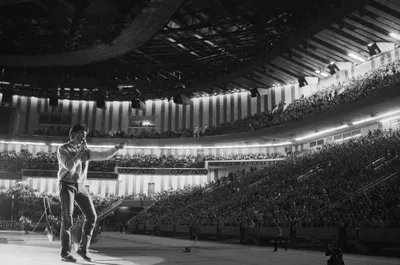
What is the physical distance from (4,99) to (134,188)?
55.5 feet

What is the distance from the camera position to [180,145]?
151ft

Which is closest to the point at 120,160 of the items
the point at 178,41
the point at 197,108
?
the point at 197,108

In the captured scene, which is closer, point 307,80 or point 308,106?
point 308,106

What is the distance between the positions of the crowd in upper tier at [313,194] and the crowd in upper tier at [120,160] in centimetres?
750

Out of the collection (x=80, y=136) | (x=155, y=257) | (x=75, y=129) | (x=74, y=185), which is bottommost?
(x=155, y=257)

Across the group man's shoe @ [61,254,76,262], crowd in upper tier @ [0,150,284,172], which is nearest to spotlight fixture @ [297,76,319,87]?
crowd in upper tier @ [0,150,284,172]

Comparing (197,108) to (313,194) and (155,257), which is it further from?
(155,257)

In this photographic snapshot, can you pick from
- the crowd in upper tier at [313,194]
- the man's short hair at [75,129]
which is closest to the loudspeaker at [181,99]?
the crowd in upper tier at [313,194]

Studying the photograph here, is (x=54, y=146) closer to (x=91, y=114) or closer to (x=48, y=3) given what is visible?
(x=91, y=114)

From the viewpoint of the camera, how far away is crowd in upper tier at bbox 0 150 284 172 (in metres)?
40.2

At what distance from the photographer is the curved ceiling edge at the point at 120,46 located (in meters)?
23.9

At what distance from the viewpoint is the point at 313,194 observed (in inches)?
810

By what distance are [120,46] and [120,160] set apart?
A: 17.1m

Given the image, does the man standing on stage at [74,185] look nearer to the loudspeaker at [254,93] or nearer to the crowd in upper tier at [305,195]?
the crowd in upper tier at [305,195]
